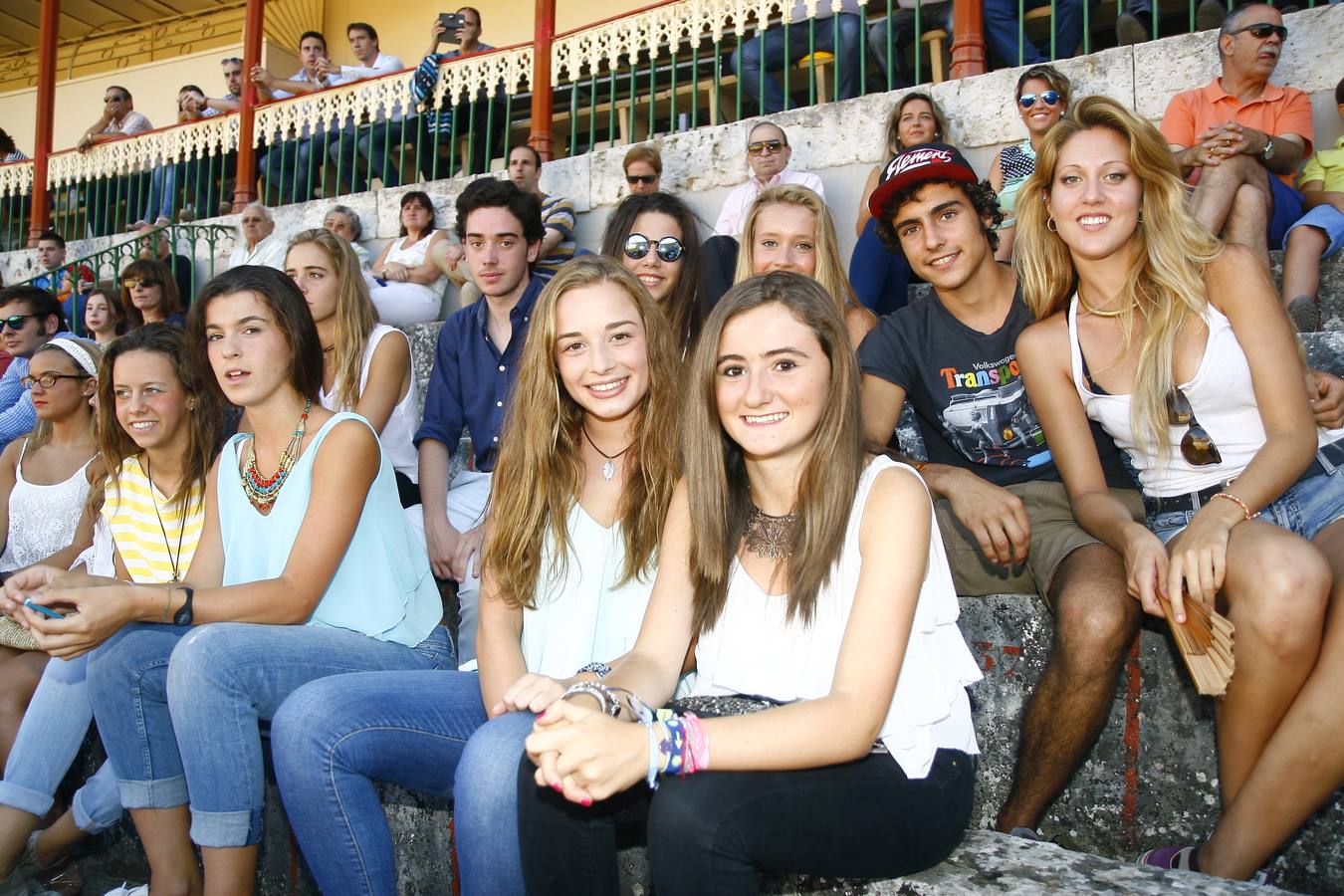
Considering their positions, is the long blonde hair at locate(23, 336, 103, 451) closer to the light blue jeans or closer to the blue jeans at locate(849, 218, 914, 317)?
the light blue jeans

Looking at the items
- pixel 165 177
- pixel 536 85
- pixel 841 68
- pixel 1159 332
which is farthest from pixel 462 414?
pixel 165 177

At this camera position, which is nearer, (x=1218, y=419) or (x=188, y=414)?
(x=1218, y=419)

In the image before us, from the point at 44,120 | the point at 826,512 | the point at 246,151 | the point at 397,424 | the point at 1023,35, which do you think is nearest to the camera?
the point at 826,512

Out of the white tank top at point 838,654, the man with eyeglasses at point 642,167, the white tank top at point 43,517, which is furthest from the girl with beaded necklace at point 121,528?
the man with eyeglasses at point 642,167

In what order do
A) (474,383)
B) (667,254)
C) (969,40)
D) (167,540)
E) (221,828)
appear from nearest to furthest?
1. (221,828)
2. (167,540)
3. (667,254)
4. (474,383)
5. (969,40)

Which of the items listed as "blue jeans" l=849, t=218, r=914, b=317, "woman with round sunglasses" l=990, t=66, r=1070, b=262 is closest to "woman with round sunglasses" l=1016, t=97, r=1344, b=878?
"blue jeans" l=849, t=218, r=914, b=317

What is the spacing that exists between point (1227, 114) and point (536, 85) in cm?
575

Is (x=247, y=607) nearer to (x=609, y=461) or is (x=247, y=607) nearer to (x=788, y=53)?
(x=609, y=461)

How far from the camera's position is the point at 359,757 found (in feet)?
6.72

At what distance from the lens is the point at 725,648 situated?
190 cm

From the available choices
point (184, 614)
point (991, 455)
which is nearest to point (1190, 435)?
point (991, 455)

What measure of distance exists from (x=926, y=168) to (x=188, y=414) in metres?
2.36

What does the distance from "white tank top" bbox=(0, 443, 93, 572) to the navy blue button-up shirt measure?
1.42 metres

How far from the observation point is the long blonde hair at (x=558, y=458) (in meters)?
2.24
